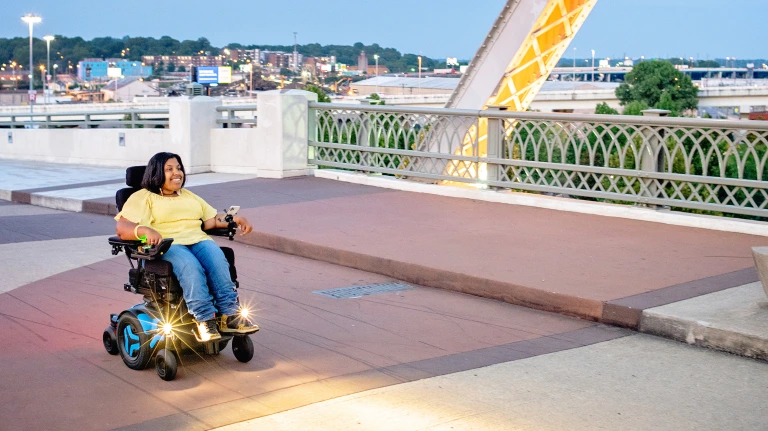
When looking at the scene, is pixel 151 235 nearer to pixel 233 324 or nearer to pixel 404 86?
pixel 233 324

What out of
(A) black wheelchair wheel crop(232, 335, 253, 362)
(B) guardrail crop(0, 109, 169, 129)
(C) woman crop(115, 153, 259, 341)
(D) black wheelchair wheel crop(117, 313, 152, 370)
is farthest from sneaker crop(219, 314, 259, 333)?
(B) guardrail crop(0, 109, 169, 129)

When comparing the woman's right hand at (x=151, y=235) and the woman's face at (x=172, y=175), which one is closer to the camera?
the woman's right hand at (x=151, y=235)

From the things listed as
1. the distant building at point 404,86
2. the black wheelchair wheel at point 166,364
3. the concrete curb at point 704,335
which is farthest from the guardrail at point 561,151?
the distant building at point 404,86

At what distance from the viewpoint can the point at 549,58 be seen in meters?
31.0

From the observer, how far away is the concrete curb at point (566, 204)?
10469mm

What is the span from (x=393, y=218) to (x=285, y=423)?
21.7 ft

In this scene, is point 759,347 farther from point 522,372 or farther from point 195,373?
point 195,373

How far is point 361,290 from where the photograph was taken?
854cm

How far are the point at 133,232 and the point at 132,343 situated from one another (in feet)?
2.35

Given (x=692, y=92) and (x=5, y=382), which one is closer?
(x=5, y=382)

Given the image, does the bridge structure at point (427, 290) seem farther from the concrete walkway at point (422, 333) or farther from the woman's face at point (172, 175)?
the woman's face at point (172, 175)

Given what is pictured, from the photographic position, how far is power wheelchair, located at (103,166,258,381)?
19.5ft

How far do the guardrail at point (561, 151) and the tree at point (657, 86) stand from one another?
9579 cm

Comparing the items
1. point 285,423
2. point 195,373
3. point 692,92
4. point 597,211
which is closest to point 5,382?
point 195,373
